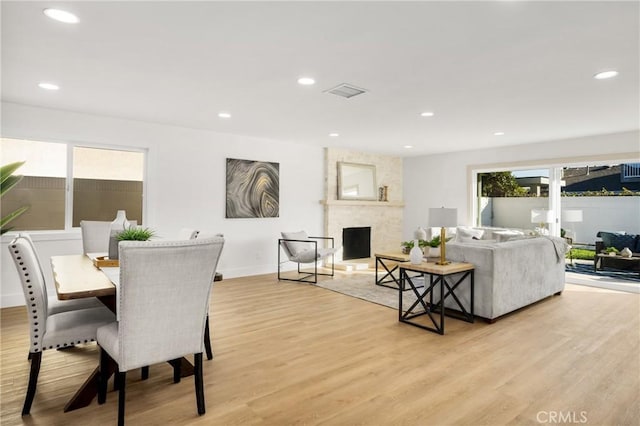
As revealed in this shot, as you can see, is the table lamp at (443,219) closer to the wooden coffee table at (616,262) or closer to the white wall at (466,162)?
the white wall at (466,162)

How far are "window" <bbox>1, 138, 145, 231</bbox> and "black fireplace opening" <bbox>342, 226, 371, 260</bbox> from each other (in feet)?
12.8

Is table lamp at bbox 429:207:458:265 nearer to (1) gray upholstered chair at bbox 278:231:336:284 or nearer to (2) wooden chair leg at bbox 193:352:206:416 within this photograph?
(1) gray upholstered chair at bbox 278:231:336:284

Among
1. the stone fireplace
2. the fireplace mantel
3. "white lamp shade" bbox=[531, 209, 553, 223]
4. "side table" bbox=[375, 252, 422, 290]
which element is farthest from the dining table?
"white lamp shade" bbox=[531, 209, 553, 223]

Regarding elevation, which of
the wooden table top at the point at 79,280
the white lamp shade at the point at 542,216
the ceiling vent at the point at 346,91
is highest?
the ceiling vent at the point at 346,91

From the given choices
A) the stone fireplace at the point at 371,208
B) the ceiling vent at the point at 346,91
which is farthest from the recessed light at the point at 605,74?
the stone fireplace at the point at 371,208

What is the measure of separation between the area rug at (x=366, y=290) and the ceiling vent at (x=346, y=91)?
2.47 metres

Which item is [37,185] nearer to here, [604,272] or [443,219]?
[443,219]

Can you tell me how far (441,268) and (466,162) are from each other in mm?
4543

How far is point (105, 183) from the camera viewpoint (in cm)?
492

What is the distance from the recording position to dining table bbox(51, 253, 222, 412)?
1.94m

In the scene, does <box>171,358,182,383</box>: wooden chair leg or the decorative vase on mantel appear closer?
<box>171,358,182,383</box>: wooden chair leg

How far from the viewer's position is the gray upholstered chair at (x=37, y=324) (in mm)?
2082

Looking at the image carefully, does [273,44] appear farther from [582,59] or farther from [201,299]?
[582,59]

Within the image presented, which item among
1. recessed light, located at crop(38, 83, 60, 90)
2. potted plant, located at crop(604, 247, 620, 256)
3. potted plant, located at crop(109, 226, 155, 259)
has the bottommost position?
potted plant, located at crop(604, 247, 620, 256)
